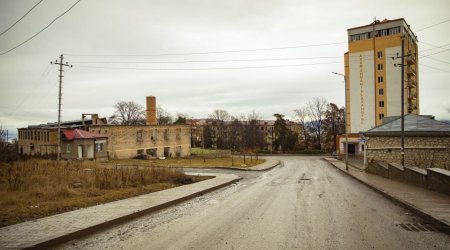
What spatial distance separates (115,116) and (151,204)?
87.3 m

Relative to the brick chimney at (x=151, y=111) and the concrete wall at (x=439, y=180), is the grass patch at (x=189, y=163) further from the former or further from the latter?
the concrete wall at (x=439, y=180)

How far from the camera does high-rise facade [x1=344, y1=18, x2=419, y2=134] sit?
204 feet

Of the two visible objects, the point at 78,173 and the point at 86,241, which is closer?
the point at 86,241

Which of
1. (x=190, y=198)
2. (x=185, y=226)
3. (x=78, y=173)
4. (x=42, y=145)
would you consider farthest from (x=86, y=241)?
(x=42, y=145)

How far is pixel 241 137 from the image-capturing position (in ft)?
345

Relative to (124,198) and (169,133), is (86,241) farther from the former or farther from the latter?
(169,133)

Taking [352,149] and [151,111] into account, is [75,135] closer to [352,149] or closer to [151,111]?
[151,111]

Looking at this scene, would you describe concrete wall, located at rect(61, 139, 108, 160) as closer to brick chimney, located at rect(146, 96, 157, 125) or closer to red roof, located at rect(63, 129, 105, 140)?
red roof, located at rect(63, 129, 105, 140)

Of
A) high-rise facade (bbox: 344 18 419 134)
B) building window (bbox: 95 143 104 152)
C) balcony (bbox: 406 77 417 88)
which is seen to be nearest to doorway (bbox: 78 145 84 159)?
building window (bbox: 95 143 104 152)

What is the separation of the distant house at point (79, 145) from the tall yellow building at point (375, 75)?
42953 mm

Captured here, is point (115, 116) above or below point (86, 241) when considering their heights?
above

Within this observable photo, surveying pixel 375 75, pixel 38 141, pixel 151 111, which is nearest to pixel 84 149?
pixel 151 111

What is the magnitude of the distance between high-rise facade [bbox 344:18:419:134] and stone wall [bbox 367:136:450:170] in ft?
115

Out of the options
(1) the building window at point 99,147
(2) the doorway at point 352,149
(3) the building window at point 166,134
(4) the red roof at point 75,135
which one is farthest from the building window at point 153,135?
(2) the doorway at point 352,149
